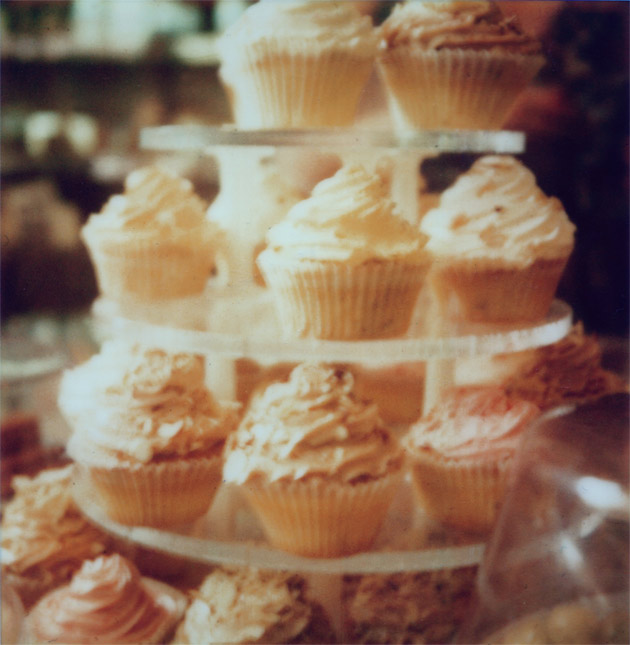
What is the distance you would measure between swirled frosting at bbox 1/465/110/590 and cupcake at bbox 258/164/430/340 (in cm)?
75

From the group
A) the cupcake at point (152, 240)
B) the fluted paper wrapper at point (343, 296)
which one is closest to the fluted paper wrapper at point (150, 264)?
the cupcake at point (152, 240)

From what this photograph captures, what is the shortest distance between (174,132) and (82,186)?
127 centimetres

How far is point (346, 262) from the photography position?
1.38m

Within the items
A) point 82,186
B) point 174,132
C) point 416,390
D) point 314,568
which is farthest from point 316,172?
point 82,186

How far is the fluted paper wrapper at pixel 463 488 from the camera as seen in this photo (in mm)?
1537

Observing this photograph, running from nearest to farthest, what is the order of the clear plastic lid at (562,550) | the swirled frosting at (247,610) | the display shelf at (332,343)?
1. the clear plastic lid at (562,550)
2. the display shelf at (332,343)
3. the swirled frosting at (247,610)

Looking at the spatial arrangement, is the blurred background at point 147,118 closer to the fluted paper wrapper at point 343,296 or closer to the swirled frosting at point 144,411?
the fluted paper wrapper at point 343,296

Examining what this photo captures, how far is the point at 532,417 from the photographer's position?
5.16 ft

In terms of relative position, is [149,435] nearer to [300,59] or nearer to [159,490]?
[159,490]

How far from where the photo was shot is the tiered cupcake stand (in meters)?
1.38

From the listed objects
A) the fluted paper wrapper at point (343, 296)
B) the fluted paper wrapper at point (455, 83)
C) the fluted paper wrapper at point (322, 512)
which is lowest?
the fluted paper wrapper at point (322, 512)

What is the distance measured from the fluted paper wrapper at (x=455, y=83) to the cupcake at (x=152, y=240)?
0.48 meters

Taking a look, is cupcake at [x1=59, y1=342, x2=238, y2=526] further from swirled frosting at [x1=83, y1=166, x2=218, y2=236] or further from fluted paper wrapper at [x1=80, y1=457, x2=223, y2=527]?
swirled frosting at [x1=83, y1=166, x2=218, y2=236]

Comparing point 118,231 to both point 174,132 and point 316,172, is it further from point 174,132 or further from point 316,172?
point 316,172
